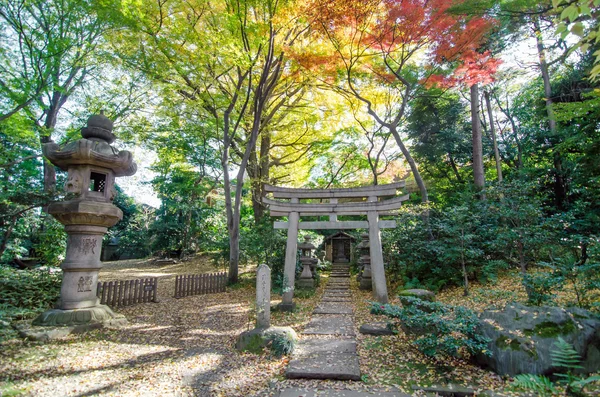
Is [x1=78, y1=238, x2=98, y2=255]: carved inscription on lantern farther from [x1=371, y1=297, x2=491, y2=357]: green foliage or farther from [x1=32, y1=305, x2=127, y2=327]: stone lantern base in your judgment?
[x1=371, y1=297, x2=491, y2=357]: green foliage

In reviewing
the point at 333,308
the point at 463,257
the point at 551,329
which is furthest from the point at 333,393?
the point at 463,257

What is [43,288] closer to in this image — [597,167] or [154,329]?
[154,329]

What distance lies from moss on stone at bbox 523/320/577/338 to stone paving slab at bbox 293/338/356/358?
2.63m

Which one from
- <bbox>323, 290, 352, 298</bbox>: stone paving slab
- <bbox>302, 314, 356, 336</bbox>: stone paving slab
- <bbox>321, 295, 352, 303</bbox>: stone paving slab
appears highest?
<bbox>323, 290, 352, 298</bbox>: stone paving slab

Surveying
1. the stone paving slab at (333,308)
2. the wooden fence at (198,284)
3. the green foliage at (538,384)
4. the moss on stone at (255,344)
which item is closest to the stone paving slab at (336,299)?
the stone paving slab at (333,308)

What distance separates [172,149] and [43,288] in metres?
9.37

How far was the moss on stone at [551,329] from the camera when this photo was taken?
Result: 3886mm

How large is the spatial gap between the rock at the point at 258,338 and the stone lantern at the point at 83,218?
316cm

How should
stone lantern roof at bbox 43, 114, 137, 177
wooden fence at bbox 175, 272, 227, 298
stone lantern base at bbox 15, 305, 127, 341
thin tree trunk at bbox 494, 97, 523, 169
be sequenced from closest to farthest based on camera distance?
stone lantern base at bbox 15, 305, 127, 341
stone lantern roof at bbox 43, 114, 137, 177
wooden fence at bbox 175, 272, 227, 298
thin tree trunk at bbox 494, 97, 523, 169

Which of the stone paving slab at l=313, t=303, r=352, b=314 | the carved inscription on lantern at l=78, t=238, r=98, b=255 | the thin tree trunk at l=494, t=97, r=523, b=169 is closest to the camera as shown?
the carved inscription on lantern at l=78, t=238, r=98, b=255

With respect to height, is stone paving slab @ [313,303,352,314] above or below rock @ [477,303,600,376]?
below

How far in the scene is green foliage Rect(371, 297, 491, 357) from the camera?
13.6ft

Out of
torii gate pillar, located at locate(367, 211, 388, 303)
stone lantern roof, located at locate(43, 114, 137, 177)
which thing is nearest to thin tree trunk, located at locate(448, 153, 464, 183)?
torii gate pillar, located at locate(367, 211, 388, 303)

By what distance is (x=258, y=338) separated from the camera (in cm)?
515
